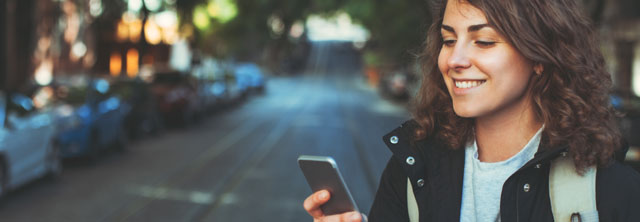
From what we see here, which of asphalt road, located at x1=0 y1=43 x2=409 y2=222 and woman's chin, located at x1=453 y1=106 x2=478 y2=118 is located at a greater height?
woman's chin, located at x1=453 y1=106 x2=478 y2=118

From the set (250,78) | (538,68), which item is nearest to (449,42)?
(538,68)

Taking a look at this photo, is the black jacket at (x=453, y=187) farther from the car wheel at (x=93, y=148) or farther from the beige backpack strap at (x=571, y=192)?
the car wheel at (x=93, y=148)

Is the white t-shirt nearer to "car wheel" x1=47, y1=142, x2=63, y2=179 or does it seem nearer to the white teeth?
the white teeth

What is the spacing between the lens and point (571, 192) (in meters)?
2.07

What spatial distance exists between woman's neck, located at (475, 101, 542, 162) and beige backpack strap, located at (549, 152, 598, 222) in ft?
0.55

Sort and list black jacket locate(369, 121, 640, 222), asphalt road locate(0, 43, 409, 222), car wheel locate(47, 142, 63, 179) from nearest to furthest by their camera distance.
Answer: black jacket locate(369, 121, 640, 222) → asphalt road locate(0, 43, 409, 222) → car wheel locate(47, 142, 63, 179)

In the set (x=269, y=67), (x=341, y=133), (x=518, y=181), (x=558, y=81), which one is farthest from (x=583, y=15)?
(x=269, y=67)

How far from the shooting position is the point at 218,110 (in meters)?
31.1

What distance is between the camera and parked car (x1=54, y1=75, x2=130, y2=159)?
14016 mm

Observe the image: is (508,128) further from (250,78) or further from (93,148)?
(250,78)

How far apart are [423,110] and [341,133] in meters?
18.3

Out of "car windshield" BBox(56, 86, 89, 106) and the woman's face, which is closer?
the woman's face

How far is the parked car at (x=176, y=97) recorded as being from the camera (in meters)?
22.8

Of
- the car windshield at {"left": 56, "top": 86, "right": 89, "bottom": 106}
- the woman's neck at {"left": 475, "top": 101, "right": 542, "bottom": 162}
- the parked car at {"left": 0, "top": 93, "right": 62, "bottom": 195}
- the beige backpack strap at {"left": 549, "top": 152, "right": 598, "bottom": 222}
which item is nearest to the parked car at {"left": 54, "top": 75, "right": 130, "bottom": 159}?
the car windshield at {"left": 56, "top": 86, "right": 89, "bottom": 106}
